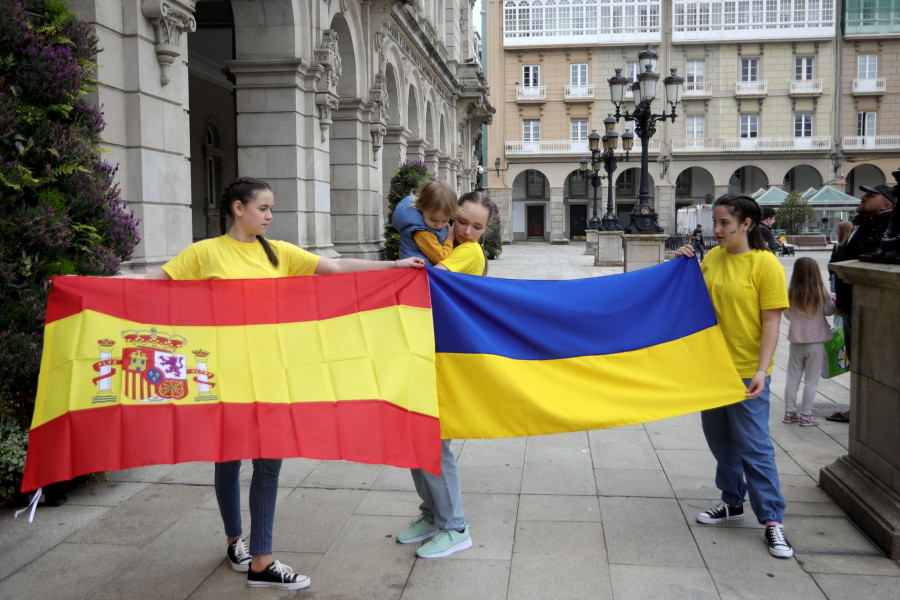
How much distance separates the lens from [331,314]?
4129mm

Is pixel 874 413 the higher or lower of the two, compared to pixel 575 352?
lower

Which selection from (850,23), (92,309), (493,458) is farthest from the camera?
(850,23)

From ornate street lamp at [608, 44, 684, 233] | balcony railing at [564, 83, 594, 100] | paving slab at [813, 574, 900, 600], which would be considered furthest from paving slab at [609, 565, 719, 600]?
balcony railing at [564, 83, 594, 100]

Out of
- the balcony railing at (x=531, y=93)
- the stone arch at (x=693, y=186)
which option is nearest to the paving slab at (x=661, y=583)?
the balcony railing at (x=531, y=93)

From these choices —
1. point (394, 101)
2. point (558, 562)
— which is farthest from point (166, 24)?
point (394, 101)

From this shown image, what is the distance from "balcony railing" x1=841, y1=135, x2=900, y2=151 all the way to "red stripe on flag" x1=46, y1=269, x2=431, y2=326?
194 feet

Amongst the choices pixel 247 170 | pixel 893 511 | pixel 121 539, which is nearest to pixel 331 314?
pixel 121 539

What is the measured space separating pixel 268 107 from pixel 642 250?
13619 millimetres

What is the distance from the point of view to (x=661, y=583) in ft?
13.4

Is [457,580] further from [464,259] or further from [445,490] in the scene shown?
[464,259]

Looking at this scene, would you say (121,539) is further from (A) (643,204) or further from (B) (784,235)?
(B) (784,235)

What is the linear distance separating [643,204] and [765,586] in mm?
19681

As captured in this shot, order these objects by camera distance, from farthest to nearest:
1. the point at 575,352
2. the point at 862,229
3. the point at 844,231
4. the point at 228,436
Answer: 1. the point at 844,231
2. the point at 862,229
3. the point at 575,352
4. the point at 228,436

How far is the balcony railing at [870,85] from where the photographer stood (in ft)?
181
